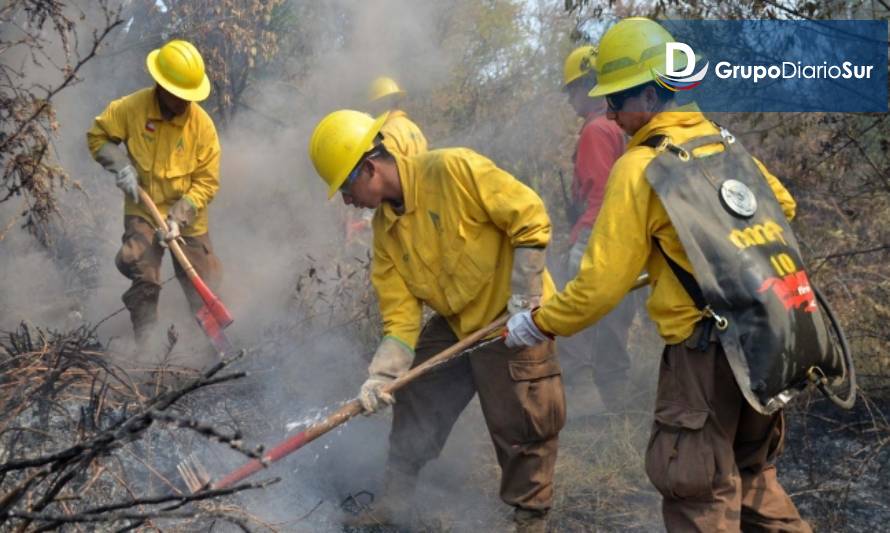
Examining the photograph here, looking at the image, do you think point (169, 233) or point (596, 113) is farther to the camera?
point (169, 233)

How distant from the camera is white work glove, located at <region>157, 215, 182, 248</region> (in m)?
5.62

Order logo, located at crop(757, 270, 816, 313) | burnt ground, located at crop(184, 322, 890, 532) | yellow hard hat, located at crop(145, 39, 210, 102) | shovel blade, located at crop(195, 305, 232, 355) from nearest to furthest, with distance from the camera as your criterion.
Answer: logo, located at crop(757, 270, 816, 313) → burnt ground, located at crop(184, 322, 890, 532) → yellow hard hat, located at crop(145, 39, 210, 102) → shovel blade, located at crop(195, 305, 232, 355)

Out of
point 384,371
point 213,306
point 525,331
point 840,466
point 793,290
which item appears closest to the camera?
point 793,290

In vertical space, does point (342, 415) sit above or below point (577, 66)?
below

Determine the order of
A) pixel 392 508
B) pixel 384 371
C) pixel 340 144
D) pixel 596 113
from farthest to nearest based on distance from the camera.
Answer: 1. pixel 596 113
2. pixel 392 508
3. pixel 384 371
4. pixel 340 144

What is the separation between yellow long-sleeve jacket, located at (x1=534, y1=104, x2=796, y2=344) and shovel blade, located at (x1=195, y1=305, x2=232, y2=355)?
3.38 meters

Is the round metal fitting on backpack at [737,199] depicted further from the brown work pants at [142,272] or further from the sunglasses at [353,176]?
the brown work pants at [142,272]

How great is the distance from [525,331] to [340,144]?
1.13 meters

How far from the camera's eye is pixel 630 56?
2.95m

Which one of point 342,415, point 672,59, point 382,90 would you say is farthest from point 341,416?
point 382,90

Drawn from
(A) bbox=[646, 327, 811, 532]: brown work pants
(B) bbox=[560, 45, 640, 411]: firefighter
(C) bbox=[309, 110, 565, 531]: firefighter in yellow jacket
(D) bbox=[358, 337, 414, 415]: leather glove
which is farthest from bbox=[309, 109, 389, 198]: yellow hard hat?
(B) bbox=[560, 45, 640, 411]: firefighter

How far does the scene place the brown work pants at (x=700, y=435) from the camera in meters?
2.68

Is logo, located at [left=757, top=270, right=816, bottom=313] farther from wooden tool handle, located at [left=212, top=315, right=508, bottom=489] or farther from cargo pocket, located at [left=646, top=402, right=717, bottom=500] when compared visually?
wooden tool handle, located at [left=212, top=315, right=508, bottom=489]

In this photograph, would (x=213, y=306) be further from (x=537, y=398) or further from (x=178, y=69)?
(x=537, y=398)
